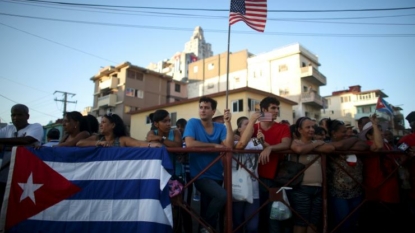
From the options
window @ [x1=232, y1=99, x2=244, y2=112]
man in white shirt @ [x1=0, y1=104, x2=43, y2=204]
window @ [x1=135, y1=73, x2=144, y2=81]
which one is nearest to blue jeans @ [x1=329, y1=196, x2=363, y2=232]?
man in white shirt @ [x1=0, y1=104, x2=43, y2=204]

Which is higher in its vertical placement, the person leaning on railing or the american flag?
the american flag

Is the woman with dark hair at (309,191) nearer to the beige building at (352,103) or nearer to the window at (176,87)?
the window at (176,87)

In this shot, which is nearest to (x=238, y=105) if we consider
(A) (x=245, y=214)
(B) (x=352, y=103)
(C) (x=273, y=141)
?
(C) (x=273, y=141)

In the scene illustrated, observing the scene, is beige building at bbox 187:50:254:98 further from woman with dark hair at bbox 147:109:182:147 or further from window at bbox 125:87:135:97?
woman with dark hair at bbox 147:109:182:147

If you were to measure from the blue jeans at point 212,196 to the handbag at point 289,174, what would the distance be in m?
0.90

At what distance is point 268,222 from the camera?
370cm

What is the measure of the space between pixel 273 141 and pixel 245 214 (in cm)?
114

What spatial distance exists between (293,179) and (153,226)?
6.54 feet

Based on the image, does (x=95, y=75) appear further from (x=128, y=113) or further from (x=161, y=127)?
(x=161, y=127)

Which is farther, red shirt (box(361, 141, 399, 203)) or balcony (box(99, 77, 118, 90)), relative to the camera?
balcony (box(99, 77, 118, 90))

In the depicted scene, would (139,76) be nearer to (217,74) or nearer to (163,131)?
(217,74)

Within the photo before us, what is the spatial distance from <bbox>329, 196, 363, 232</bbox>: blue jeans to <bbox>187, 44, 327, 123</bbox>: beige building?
3147 centimetres

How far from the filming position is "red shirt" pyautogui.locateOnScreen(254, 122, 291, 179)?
3703 mm

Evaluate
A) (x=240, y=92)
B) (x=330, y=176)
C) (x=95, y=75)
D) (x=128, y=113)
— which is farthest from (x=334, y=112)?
(x=330, y=176)
